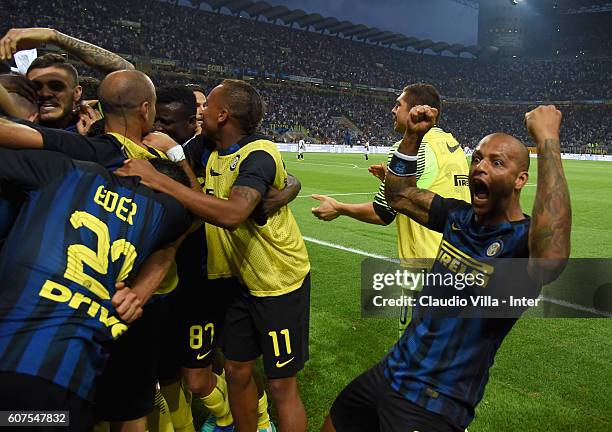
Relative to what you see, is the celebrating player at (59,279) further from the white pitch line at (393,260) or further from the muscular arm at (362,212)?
the white pitch line at (393,260)

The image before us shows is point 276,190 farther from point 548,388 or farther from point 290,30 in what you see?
point 290,30

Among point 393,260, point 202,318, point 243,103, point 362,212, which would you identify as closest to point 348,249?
point 393,260

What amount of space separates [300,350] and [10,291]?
167 cm

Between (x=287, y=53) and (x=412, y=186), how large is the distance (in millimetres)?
58098

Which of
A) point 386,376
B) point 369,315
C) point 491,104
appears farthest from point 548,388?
point 491,104

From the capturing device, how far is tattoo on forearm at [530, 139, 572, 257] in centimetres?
190

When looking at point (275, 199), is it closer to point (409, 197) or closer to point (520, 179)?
point (409, 197)

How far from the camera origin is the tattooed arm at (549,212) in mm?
1900

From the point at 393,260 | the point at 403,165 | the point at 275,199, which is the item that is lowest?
the point at 393,260

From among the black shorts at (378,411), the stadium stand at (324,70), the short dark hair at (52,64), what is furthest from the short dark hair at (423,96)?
the stadium stand at (324,70)

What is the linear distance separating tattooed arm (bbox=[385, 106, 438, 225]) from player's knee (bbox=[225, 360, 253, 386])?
1.31m

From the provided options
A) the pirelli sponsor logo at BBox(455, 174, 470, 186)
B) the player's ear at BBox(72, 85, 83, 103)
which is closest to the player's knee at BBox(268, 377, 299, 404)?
the pirelli sponsor logo at BBox(455, 174, 470, 186)

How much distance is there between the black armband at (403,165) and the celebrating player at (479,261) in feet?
1.33

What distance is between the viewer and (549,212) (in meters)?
1.92
